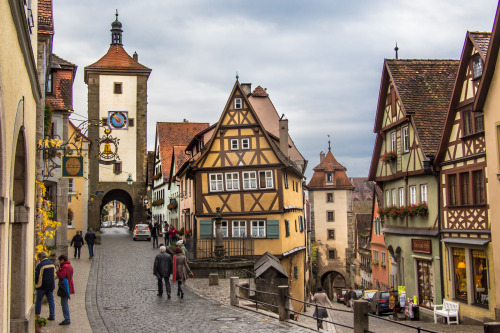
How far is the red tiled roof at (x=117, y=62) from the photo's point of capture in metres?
61.4

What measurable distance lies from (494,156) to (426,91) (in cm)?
769

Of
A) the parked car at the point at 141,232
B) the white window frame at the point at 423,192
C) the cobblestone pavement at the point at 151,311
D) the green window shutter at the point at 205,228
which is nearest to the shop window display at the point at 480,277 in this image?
the white window frame at the point at 423,192

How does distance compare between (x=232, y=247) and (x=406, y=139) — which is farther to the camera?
(x=232, y=247)

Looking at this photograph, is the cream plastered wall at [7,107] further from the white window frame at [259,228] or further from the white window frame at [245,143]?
the white window frame at [259,228]

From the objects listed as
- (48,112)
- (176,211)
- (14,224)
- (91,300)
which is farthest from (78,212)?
(14,224)

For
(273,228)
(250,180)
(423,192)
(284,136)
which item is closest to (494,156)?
(423,192)

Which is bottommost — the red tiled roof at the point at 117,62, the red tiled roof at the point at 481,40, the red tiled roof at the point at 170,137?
the red tiled roof at the point at 481,40

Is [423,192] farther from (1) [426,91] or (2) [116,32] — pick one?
(2) [116,32]

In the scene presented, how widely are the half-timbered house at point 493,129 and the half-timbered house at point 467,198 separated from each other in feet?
1.99

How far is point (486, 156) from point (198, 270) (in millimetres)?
13055

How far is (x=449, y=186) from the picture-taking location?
21516 millimetres

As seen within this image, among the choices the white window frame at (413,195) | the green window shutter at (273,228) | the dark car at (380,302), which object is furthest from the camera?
the green window shutter at (273,228)

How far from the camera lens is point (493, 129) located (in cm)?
1783

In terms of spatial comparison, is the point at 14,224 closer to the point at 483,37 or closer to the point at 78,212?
the point at 483,37
